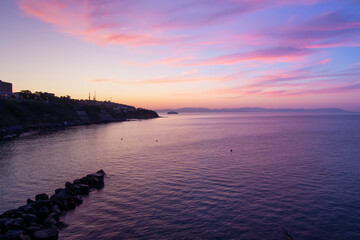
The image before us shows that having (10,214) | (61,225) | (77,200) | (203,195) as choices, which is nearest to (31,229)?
(61,225)

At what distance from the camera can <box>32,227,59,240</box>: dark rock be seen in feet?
54.5

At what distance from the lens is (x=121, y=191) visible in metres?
27.9

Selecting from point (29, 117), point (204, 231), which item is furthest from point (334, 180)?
point (29, 117)

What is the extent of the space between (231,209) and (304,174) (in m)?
19.1

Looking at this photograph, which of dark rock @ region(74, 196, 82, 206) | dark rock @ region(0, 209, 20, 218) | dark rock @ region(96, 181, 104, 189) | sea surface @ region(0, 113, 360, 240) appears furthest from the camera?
dark rock @ region(96, 181, 104, 189)

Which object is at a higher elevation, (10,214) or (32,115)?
(32,115)

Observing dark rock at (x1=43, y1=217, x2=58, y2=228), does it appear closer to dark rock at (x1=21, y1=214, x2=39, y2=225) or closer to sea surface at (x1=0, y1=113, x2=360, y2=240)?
dark rock at (x1=21, y1=214, x2=39, y2=225)

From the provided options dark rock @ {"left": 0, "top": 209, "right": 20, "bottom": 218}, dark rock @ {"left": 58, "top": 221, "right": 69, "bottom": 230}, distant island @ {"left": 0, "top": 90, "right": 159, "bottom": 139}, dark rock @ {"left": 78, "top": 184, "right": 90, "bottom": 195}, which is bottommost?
dark rock @ {"left": 58, "top": 221, "right": 69, "bottom": 230}

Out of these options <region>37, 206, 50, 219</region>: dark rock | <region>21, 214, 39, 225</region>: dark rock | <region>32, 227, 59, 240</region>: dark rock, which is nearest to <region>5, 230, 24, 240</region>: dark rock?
<region>32, 227, 59, 240</region>: dark rock

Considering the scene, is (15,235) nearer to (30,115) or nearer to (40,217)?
(40,217)

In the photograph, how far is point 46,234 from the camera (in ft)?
55.3

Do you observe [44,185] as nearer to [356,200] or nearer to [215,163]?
[215,163]

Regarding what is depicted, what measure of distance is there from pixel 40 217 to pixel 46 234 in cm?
383

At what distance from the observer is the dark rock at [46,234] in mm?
16616
